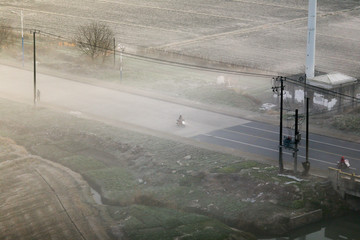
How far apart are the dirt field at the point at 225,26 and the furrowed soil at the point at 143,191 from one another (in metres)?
36.9

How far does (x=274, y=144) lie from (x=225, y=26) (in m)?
59.8

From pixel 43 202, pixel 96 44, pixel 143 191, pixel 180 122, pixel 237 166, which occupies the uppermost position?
A: pixel 96 44

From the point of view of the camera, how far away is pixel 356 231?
50000mm

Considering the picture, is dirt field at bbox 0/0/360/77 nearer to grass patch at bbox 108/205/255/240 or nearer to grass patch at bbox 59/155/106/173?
grass patch at bbox 59/155/106/173

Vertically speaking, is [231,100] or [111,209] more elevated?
[231,100]

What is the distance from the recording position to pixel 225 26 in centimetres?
12025

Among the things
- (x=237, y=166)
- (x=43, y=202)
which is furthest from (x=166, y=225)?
(x=237, y=166)

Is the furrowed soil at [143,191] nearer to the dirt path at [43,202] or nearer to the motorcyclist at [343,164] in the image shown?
the dirt path at [43,202]

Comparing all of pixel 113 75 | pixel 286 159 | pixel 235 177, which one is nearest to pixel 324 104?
pixel 286 159

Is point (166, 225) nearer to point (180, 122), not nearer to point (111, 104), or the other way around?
point (180, 122)

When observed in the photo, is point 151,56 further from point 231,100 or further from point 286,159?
point 286,159

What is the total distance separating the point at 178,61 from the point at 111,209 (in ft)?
165

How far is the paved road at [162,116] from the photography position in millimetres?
62344

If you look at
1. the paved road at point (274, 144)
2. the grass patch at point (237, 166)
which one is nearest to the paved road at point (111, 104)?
the paved road at point (274, 144)
